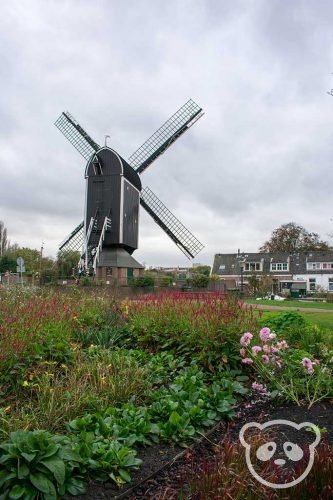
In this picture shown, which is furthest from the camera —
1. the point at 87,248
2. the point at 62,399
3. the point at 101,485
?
the point at 87,248

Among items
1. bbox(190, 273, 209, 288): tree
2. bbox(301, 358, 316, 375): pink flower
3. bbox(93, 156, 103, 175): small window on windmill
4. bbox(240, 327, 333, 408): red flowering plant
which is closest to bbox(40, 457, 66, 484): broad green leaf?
bbox(240, 327, 333, 408): red flowering plant

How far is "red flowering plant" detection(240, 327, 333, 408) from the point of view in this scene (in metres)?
4.52

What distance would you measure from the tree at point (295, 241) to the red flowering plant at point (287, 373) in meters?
66.6

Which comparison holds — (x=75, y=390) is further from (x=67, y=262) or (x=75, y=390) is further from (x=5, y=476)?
(x=67, y=262)

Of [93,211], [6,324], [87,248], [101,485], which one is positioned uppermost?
[93,211]

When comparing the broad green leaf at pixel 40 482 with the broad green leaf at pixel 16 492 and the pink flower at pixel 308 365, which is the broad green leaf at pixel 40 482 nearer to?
the broad green leaf at pixel 16 492

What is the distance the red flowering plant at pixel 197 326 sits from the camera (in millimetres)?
5473

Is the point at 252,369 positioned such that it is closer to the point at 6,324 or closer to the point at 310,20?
the point at 6,324

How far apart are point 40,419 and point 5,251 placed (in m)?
57.3

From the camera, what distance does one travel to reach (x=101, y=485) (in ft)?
9.09

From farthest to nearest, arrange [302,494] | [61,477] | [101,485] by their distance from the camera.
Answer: [101,485]
[61,477]
[302,494]

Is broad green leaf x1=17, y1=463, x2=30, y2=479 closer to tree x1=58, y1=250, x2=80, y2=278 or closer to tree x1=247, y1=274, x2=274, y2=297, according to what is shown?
tree x1=58, y1=250, x2=80, y2=278

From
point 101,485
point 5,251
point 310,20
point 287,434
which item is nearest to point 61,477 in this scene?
point 101,485

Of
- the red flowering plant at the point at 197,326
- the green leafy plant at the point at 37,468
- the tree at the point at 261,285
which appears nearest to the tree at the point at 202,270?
the tree at the point at 261,285
